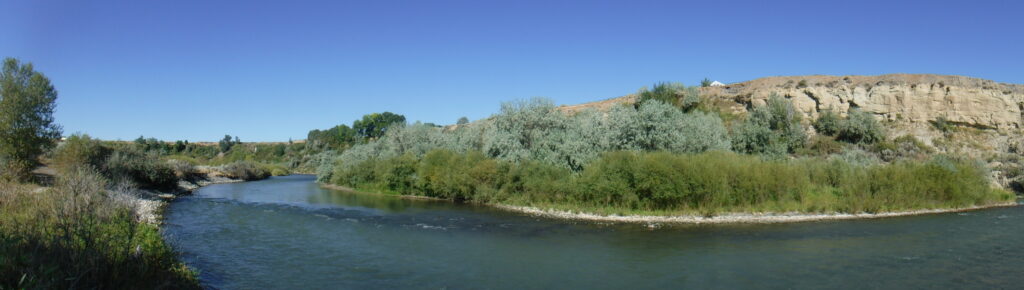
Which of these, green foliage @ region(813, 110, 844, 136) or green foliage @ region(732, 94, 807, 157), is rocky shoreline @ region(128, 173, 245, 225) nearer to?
green foliage @ region(732, 94, 807, 157)

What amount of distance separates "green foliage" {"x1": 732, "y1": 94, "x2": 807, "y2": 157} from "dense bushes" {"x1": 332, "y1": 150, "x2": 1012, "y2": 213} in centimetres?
539

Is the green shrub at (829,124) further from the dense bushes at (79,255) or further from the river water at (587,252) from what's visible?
the dense bushes at (79,255)

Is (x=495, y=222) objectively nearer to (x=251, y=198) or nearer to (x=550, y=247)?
(x=550, y=247)

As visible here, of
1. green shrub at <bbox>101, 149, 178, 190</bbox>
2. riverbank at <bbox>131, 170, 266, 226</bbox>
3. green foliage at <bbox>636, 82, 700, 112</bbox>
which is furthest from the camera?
green foliage at <bbox>636, 82, 700, 112</bbox>

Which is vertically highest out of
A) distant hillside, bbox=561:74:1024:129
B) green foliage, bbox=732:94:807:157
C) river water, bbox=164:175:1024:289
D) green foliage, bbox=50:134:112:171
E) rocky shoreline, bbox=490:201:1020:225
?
distant hillside, bbox=561:74:1024:129

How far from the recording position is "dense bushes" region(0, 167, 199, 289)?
750cm

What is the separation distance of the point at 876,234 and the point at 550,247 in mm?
14170

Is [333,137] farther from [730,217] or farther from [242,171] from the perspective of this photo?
[730,217]

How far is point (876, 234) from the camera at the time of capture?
886 inches

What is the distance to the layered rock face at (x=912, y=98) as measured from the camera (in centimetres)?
4978

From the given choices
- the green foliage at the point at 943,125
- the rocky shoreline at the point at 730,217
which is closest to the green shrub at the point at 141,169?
the rocky shoreline at the point at 730,217

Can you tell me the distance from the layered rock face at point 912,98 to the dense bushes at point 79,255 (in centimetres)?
5646

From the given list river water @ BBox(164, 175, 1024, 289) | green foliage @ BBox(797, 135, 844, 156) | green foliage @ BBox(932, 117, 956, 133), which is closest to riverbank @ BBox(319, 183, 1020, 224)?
river water @ BBox(164, 175, 1024, 289)

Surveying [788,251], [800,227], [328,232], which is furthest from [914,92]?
[328,232]
